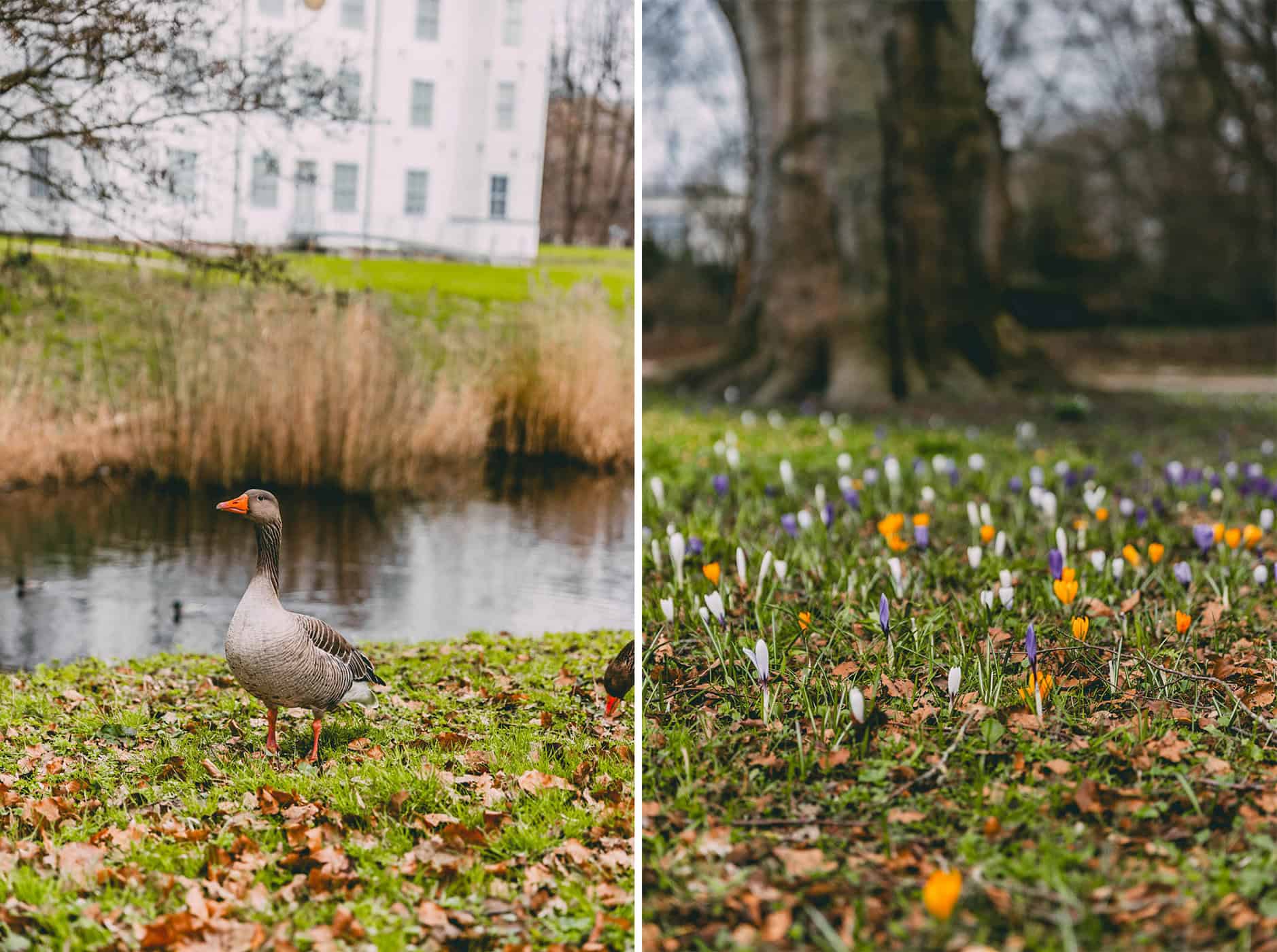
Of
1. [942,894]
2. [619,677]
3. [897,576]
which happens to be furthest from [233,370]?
[942,894]

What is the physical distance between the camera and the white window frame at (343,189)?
482 cm

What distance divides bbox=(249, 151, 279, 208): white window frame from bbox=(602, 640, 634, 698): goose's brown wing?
2448mm

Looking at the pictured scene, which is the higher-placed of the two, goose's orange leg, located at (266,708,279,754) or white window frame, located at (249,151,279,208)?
white window frame, located at (249,151,279,208)

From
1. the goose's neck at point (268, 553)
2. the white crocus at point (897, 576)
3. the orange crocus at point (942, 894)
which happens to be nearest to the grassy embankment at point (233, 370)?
the goose's neck at point (268, 553)

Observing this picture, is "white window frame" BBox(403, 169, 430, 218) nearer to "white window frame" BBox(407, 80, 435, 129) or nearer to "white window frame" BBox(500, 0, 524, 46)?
"white window frame" BBox(407, 80, 435, 129)

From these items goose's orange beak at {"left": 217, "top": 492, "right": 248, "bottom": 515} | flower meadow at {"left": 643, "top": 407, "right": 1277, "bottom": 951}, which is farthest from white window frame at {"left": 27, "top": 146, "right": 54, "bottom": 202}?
flower meadow at {"left": 643, "top": 407, "right": 1277, "bottom": 951}

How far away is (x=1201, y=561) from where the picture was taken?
4.83 metres

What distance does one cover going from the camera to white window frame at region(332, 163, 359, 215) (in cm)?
482

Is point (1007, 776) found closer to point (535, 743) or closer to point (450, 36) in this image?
point (535, 743)

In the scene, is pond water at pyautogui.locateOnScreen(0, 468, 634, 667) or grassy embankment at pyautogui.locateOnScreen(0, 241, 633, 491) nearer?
pond water at pyautogui.locateOnScreen(0, 468, 634, 667)

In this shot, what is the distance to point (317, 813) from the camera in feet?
10.5

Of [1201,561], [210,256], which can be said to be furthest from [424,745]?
[1201,561]

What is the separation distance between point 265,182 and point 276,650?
222cm

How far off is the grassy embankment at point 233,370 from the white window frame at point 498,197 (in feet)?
0.84
